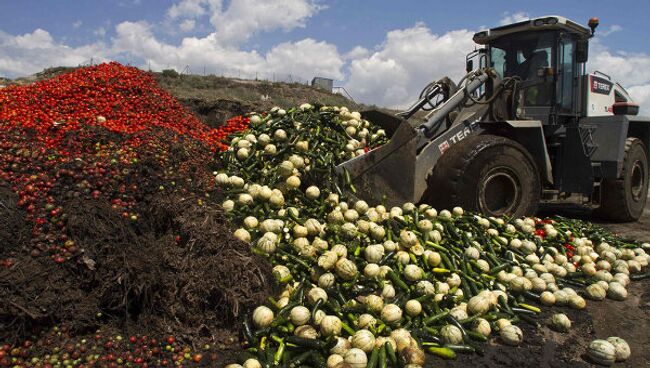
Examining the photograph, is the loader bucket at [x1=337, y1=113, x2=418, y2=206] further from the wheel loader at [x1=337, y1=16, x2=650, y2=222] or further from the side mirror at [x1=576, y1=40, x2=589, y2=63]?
the side mirror at [x1=576, y1=40, x2=589, y2=63]

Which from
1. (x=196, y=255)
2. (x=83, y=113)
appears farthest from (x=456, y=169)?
(x=83, y=113)

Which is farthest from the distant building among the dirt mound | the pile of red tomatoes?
the dirt mound

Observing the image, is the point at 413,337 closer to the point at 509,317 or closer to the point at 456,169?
the point at 509,317

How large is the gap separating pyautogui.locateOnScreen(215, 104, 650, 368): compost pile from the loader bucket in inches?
13.2

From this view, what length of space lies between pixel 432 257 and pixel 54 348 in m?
4.01

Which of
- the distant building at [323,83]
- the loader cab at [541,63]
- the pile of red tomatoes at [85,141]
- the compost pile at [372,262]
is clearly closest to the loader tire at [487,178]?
the compost pile at [372,262]

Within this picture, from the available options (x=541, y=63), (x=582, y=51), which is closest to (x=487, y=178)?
(x=541, y=63)

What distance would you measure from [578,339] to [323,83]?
155 ft

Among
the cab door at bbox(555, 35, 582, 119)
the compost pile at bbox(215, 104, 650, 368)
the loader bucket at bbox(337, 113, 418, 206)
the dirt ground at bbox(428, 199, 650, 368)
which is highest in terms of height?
the cab door at bbox(555, 35, 582, 119)

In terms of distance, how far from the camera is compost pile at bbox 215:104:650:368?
4.29 metres

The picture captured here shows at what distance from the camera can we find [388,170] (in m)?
7.57

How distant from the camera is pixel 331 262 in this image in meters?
5.05

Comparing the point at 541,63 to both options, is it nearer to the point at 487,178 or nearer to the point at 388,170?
the point at 487,178

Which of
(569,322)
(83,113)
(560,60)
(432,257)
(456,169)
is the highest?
(560,60)
